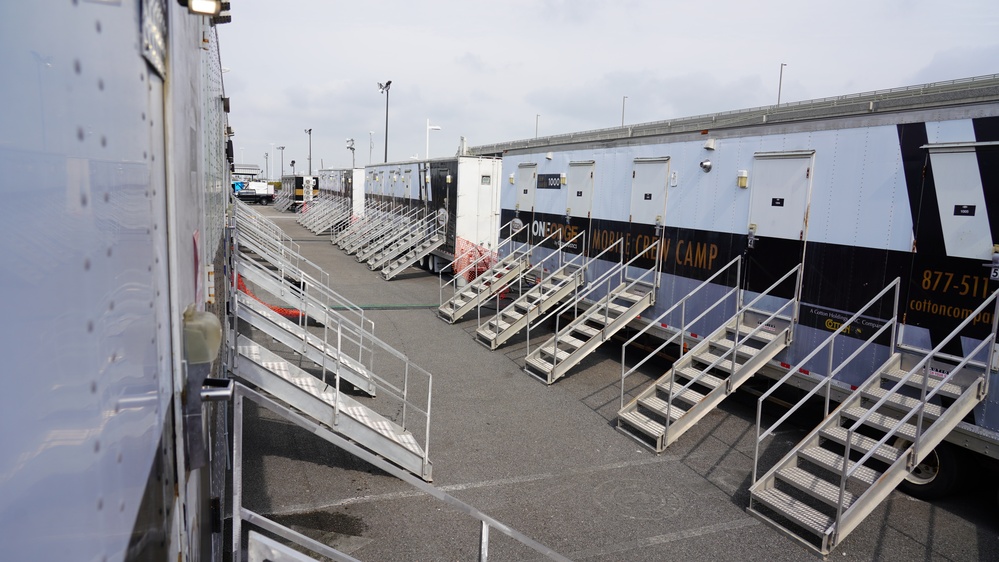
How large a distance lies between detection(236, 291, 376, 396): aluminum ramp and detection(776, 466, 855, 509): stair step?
476 centimetres

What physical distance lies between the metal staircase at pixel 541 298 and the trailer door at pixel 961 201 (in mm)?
5850

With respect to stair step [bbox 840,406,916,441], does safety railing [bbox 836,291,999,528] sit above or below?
above

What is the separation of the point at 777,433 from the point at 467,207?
12.0m

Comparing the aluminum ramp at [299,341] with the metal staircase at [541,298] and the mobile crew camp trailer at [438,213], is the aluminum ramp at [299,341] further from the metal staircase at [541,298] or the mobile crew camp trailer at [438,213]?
the mobile crew camp trailer at [438,213]

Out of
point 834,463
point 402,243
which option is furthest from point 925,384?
point 402,243

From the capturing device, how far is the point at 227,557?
5371 millimetres

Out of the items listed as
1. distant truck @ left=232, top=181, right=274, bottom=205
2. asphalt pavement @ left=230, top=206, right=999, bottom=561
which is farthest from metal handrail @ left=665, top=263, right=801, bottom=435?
distant truck @ left=232, top=181, right=274, bottom=205

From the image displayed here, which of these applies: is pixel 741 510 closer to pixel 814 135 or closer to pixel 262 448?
pixel 814 135

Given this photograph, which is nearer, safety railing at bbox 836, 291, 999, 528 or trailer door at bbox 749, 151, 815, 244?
safety railing at bbox 836, 291, 999, 528

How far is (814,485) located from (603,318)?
4.82 metres

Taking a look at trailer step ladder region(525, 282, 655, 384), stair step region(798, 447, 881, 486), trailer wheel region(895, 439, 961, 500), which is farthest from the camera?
trailer step ladder region(525, 282, 655, 384)

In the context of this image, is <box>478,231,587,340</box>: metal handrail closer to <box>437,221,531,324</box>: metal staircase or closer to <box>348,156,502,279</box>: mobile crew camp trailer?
<box>437,221,531,324</box>: metal staircase

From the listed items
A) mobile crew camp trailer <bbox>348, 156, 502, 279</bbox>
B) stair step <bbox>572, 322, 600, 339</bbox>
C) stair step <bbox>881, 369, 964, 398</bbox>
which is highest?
mobile crew camp trailer <bbox>348, 156, 502, 279</bbox>

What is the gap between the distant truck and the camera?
58125 mm
